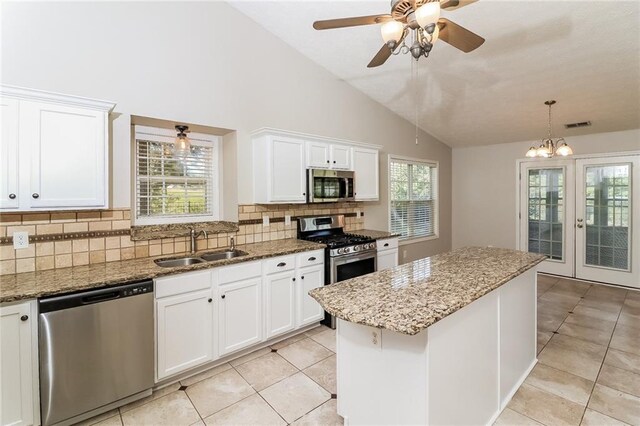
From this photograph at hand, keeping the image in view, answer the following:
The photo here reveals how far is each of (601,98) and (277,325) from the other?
463 centimetres

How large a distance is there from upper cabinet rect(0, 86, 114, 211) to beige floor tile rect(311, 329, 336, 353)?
2292mm

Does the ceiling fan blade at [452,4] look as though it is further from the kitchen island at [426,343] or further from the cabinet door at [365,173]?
the cabinet door at [365,173]

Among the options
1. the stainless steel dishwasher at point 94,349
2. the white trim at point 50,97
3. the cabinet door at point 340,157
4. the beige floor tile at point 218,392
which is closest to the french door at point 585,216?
the cabinet door at point 340,157

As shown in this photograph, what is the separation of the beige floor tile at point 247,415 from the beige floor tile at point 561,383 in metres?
2.00

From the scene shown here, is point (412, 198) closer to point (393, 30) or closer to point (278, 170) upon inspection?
point (278, 170)

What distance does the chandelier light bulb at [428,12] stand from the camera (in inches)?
60.7

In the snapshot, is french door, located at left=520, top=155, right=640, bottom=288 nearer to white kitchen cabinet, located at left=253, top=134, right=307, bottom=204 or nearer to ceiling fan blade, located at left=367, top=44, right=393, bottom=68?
white kitchen cabinet, located at left=253, top=134, right=307, bottom=204

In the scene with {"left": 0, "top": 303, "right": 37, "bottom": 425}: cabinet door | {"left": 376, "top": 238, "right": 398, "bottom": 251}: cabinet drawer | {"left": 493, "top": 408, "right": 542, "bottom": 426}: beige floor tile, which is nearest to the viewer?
{"left": 0, "top": 303, "right": 37, "bottom": 425}: cabinet door

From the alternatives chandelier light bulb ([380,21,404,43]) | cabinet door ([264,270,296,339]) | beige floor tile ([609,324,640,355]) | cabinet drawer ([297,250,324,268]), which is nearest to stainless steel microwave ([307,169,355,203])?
cabinet drawer ([297,250,324,268])

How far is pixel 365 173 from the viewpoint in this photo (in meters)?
4.26

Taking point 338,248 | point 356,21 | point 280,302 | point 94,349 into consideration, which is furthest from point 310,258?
point 356,21

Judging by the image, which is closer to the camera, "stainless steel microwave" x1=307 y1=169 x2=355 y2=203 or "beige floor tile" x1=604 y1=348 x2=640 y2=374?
"beige floor tile" x1=604 y1=348 x2=640 y2=374

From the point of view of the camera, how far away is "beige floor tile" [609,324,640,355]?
2.94 metres

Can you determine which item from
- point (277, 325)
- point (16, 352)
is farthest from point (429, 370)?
point (16, 352)
